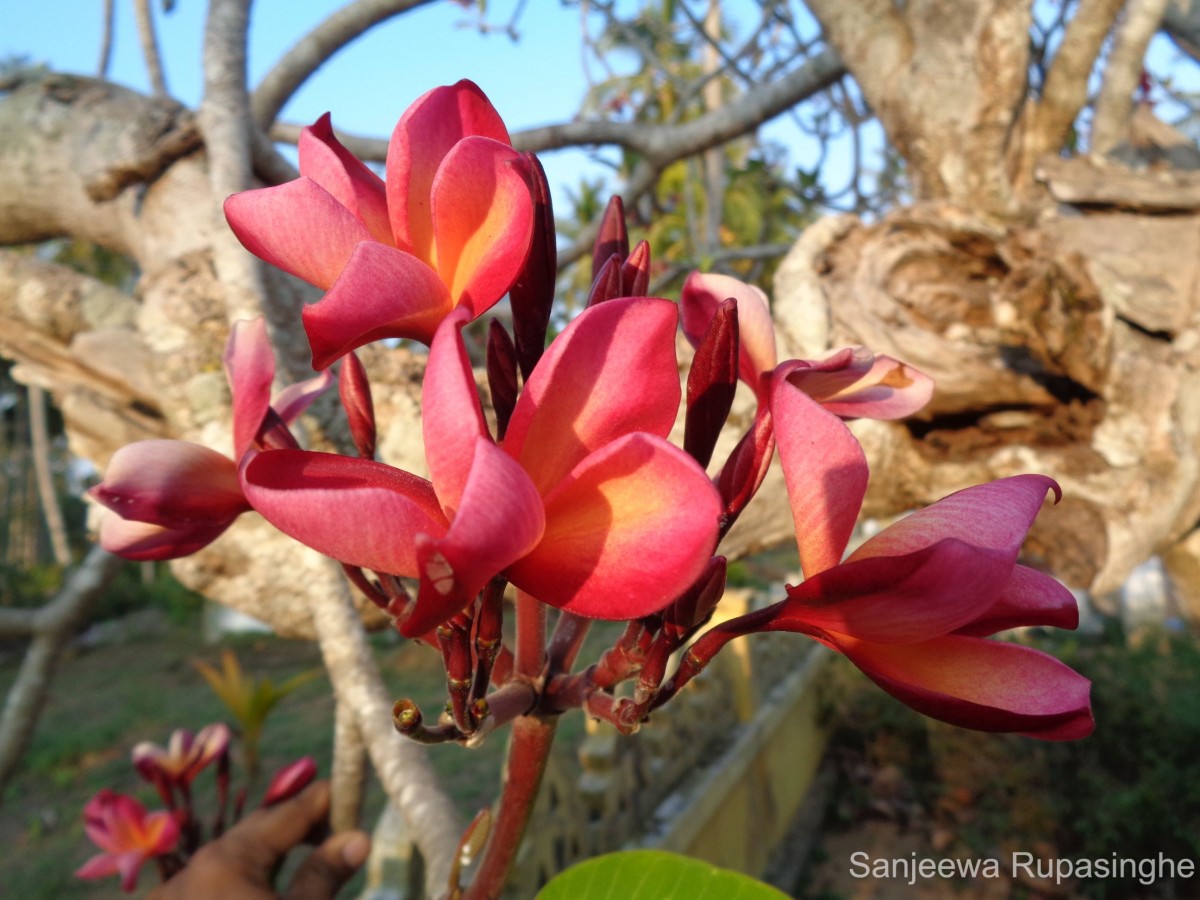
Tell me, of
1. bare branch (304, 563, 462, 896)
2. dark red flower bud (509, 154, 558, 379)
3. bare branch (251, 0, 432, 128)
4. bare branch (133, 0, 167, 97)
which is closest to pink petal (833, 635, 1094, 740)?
dark red flower bud (509, 154, 558, 379)

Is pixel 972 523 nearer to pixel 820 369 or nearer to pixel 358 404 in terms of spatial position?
pixel 820 369

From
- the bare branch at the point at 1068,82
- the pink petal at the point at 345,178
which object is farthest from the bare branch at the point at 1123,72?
the pink petal at the point at 345,178

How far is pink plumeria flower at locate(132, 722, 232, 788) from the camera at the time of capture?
127 cm

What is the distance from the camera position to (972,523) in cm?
32

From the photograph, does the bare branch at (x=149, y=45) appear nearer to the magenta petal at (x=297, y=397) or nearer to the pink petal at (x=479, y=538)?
the magenta petal at (x=297, y=397)

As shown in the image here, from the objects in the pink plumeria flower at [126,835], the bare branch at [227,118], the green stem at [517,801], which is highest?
the bare branch at [227,118]

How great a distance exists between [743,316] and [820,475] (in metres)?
0.16

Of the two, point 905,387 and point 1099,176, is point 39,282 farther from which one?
point 1099,176

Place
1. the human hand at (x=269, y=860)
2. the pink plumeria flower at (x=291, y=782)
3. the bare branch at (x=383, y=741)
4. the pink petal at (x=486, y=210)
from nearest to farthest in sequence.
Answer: the pink petal at (x=486, y=210) < the bare branch at (x=383, y=741) < the human hand at (x=269, y=860) < the pink plumeria flower at (x=291, y=782)

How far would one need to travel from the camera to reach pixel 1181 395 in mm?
1457

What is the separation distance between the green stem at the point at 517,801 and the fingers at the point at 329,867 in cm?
63

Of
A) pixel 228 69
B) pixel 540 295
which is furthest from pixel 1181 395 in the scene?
pixel 228 69

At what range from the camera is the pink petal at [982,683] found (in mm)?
316

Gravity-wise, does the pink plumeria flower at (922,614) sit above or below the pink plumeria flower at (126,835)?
above
